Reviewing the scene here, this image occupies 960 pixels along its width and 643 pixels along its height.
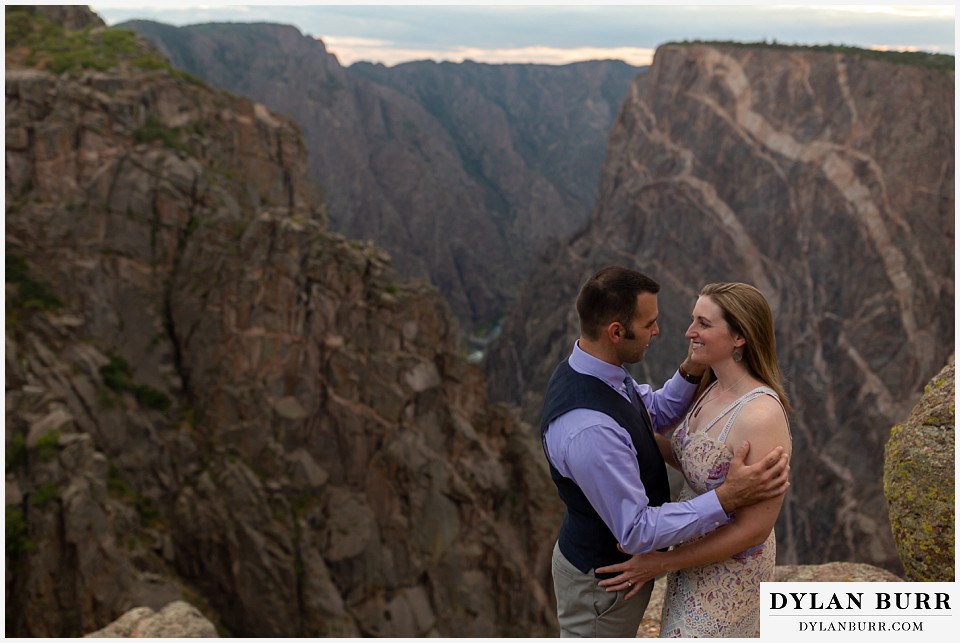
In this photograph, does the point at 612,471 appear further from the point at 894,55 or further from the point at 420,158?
the point at 420,158

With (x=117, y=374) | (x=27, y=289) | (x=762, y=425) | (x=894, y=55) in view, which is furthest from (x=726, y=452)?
(x=894, y=55)

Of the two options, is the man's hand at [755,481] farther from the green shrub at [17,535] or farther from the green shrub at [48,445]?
the green shrub at [17,535]

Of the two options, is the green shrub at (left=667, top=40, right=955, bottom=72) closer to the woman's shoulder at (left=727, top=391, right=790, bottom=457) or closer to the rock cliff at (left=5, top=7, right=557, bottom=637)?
the rock cliff at (left=5, top=7, right=557, bottom=637)

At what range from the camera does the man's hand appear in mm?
3916

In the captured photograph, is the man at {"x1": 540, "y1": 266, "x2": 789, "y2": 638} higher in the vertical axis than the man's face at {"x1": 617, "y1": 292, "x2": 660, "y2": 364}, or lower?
lower

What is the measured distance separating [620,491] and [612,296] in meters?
1.02

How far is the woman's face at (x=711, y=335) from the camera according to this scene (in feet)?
14.1

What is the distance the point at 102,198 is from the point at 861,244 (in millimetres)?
36223

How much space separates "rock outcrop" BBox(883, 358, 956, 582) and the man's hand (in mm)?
2855

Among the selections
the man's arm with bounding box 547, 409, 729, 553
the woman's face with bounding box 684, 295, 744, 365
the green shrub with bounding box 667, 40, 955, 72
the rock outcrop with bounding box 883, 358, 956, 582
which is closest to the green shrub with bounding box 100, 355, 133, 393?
the rock outcrop with bounding box 883, 358, 956, 582

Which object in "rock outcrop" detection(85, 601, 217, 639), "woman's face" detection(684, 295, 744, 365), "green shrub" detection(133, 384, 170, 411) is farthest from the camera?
"green shrub" detection(133, 384, 170, 411)

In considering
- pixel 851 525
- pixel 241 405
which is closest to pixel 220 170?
pixel 241 405

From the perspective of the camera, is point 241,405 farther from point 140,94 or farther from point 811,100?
point 811,100

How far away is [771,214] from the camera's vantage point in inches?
1845
